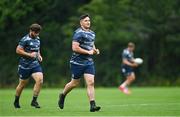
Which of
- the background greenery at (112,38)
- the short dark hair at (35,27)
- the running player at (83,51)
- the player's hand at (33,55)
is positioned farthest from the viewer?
the background greenery at (112,38)

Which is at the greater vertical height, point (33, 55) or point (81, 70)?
point (33, 55)

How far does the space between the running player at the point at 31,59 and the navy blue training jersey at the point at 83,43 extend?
169 centimetres

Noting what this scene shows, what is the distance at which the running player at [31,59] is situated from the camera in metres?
18.2

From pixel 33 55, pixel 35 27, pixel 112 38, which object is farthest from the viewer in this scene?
pixel 112 38

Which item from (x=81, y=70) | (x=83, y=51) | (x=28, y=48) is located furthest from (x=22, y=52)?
(x=83, y=51)

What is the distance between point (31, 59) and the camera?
60.7 feet

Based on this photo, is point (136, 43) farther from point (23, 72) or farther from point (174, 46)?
point (23, 72)

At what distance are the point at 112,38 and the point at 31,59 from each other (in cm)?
2536

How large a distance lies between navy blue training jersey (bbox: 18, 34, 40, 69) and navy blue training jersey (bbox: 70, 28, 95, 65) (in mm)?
1751

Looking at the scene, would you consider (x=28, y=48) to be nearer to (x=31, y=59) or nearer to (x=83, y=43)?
(x=31, y=59)

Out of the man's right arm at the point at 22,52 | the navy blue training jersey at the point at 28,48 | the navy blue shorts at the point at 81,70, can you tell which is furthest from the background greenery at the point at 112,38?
the navy blue shorts at the point at 81,70

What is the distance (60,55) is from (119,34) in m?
4.08

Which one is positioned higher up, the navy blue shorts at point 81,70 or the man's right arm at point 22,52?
the man's right arm at point 22,52

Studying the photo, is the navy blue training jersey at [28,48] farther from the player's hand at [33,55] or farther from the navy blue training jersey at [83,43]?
the navy blue training jersey at [83,43]
